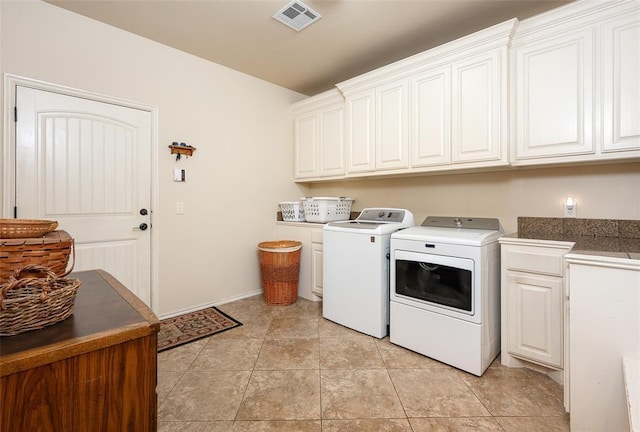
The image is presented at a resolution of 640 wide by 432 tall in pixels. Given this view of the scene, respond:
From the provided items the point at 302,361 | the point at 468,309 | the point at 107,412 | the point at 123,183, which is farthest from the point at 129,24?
the point at 468,309

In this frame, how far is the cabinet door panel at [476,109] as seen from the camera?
2.10 m

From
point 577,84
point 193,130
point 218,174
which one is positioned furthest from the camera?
point 218,174

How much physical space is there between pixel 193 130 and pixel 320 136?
1379 millimetres

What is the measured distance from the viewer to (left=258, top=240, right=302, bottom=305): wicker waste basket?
3094mm

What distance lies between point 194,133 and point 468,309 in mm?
2845

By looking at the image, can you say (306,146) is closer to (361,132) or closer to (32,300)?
(361,132)

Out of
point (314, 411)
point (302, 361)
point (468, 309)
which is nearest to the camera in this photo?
point (314, 411)

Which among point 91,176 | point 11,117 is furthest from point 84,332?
point 11,117

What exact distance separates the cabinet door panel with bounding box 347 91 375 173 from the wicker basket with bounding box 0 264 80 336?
2.50 metres

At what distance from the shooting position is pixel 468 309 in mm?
1903

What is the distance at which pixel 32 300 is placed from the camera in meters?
0.70

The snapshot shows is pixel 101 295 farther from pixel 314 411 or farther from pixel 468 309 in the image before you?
pixel 468 309

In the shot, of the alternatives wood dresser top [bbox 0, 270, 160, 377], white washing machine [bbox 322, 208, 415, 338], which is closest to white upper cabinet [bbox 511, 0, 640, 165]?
white washing machine [bbox 322, 208, 415, 338]

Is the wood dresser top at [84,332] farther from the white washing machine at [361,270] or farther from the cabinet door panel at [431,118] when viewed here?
the cabinet door panel at [431,118]
